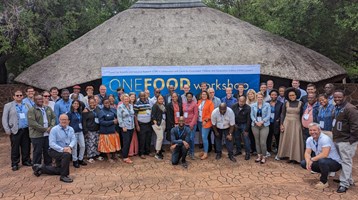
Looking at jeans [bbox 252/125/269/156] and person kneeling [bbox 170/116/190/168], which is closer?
person kneeling [bbox 170/116/190/168]

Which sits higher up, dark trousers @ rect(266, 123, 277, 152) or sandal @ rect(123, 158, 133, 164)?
dark trousers @ rect(266, 123, 277, 152)

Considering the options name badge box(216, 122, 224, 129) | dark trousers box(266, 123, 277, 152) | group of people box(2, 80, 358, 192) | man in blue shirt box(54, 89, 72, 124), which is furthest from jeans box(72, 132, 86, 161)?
dark trousers box(266, 123, 277, 152)

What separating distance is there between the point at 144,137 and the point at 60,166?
6.62 feet

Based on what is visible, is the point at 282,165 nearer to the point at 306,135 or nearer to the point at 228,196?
the point at 306,135

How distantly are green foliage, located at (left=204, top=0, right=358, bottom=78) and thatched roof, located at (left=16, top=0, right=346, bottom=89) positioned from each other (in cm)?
107

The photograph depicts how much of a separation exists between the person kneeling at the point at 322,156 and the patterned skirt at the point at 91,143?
4437 mm

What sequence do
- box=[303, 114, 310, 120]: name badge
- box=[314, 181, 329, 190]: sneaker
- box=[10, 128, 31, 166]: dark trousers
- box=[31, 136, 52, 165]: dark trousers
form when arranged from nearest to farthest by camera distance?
1. box=[314, 181, 329, 190]: sneaker
2. box=[31, 136, 52, 165]: dark trousers
3. box=[303, 114, 310, 120]: name badge
4. box=[10, 128, 31, 166]: dark trousers

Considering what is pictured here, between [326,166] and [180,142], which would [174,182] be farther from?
[326,166]

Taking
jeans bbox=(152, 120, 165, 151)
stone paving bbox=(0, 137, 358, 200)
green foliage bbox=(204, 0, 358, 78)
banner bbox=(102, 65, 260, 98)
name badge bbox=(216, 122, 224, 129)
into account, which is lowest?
stone paving bbox=(0, 137, 358, 200)

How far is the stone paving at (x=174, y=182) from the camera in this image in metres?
5.38

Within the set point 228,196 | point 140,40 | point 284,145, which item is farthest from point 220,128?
point 140,40

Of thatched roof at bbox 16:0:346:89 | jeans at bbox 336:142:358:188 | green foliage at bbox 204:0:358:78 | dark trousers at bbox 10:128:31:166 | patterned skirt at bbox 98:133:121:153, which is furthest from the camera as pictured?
green foliage at bbox 204:0:358:78

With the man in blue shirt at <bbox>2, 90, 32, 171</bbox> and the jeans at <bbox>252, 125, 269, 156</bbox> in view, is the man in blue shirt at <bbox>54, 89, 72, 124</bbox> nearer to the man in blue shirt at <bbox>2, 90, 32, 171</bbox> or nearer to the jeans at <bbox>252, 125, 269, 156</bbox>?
the man in blue shirt at <bbox>2, 90, 32, 171</bbox>

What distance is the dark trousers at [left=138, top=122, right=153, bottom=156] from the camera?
297 inches
